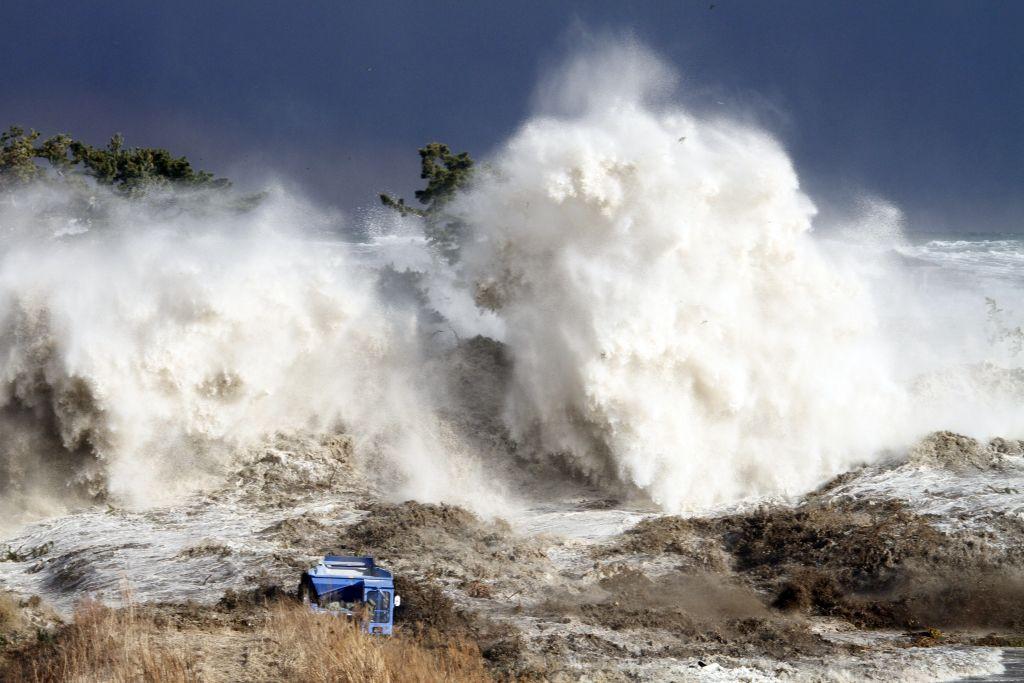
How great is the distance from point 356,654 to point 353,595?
3.14 meters

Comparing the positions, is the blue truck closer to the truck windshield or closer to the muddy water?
the truck windshield

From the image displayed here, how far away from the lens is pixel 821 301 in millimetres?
23281

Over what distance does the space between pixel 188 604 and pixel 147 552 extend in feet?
9.83

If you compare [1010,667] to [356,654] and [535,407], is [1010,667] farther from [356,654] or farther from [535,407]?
[535,407]

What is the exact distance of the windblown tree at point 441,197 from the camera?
37.2 m

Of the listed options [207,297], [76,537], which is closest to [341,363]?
[207,297]

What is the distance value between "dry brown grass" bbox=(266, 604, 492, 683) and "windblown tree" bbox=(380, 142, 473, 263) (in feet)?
80.6

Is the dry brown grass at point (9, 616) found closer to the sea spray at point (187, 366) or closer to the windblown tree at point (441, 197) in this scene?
the sea spray at point (187, 366)

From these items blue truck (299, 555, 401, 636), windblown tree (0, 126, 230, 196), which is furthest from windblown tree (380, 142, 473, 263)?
blue truck (299, 555, 401, 636)

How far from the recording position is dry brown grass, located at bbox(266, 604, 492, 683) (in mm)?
10320

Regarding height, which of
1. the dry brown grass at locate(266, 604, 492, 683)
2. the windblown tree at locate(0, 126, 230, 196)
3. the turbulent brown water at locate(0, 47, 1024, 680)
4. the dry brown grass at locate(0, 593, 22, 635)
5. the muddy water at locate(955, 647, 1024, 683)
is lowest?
the muddy water at locate(955, 647, 1024, 683)

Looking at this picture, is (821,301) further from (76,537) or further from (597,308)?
(76,537)

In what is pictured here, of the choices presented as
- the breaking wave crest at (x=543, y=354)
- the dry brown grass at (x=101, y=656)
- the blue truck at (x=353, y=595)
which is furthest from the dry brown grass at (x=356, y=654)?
the breaking wave crest at (x=543, y=354)

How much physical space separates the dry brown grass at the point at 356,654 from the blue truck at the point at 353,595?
407 mm
